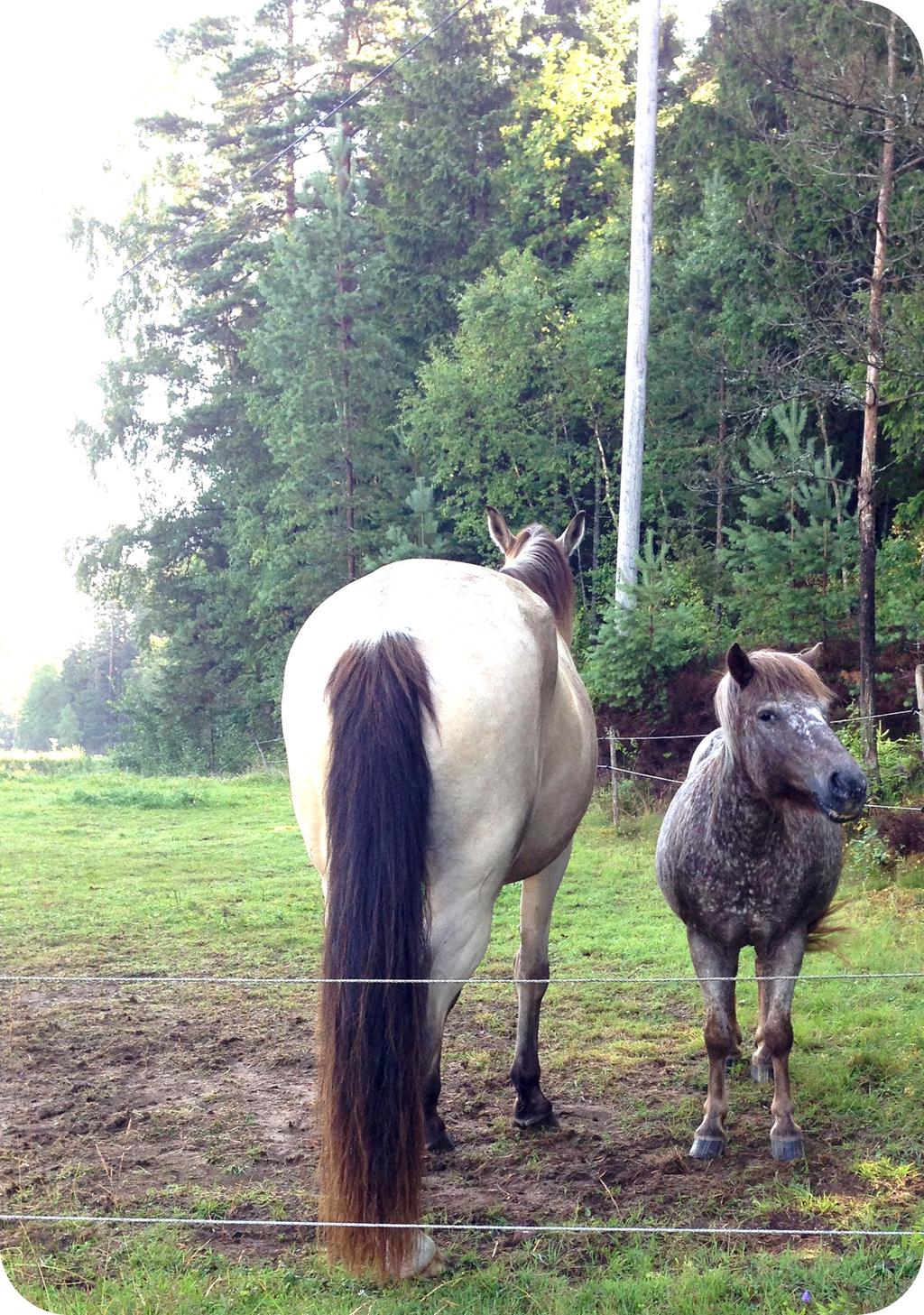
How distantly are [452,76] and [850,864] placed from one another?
14.4 m

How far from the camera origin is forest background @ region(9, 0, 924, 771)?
957 centimetres

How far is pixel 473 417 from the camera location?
52.2 feet

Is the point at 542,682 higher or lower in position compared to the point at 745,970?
higher

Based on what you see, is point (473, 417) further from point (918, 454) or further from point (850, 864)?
point (850, 864)

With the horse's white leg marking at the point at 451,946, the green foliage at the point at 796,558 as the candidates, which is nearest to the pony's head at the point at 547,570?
the horse's white leg marking at the point at 451,946

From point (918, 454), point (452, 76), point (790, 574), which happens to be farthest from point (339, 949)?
point (452, 76)

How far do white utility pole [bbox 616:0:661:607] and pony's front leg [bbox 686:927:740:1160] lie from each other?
20.9 feet

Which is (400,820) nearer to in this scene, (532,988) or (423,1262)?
(423,1262)

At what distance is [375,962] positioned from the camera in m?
2.83

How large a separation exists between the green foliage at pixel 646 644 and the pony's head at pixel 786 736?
588 centimetres

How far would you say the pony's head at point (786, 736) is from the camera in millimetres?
3309

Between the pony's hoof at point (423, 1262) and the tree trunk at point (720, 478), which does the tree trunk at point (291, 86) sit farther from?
the pony's hoof at point (423, 1262)

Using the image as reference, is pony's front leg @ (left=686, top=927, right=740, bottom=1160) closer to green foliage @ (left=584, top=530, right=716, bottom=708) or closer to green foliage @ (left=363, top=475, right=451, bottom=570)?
green foliage @ (left=584, top=530, right=716, bottom=708)

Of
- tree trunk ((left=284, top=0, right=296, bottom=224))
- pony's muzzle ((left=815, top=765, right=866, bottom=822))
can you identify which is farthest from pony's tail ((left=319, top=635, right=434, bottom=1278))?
tree trunk ((left=284, top=0, right=296, bottom=224))
